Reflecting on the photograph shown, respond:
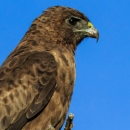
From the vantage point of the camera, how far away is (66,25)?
13039mm

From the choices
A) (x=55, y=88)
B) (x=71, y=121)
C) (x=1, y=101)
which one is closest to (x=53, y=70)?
(x=55, y=88)

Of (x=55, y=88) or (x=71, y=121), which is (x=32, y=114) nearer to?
(x=55, y=88)

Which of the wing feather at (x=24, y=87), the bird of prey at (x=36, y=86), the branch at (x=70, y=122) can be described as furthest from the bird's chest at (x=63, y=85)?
the branch at (x=70, y=122)

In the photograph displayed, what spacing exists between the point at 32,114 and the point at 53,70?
894mm

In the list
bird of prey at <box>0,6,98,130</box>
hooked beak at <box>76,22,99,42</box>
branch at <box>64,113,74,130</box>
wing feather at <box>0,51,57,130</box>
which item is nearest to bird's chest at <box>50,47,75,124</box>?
bird of prey at <box>0,6,98,130</box>

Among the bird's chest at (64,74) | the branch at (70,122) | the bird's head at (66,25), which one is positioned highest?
the bird's head at (66,25)

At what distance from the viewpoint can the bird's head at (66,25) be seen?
A: 42.1 ft

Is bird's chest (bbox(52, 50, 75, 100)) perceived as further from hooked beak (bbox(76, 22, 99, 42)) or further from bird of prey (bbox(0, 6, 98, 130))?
hooked beak (bbox(76, 22, 99, 42))

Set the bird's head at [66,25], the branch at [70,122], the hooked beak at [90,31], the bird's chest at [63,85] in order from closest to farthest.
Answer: the branch at [70,122]
the bird's chest at [63,85]
the bird's head at [66,25]
the hooked beak at [90,31]

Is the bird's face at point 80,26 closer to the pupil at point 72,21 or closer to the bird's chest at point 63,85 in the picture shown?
the pupil at point 72,21

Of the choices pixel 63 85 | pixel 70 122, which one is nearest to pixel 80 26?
pixel 63 85

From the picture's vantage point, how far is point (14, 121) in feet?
37.1

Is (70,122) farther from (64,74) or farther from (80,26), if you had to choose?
(80,26)

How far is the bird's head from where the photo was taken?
12.8m
